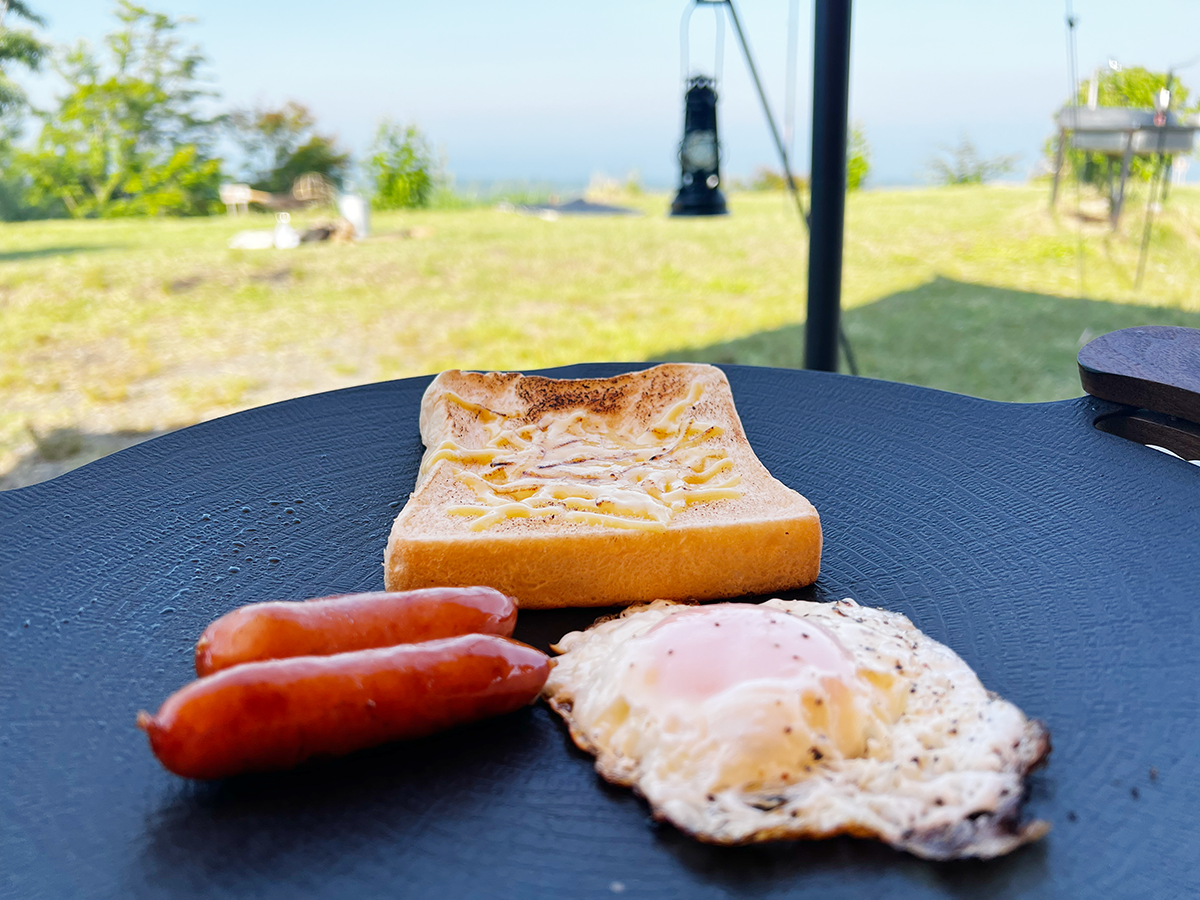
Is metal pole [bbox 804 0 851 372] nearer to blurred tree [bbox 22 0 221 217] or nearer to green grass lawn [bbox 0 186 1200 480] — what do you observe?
green grass lawn [bbox 0 186 1200 480]

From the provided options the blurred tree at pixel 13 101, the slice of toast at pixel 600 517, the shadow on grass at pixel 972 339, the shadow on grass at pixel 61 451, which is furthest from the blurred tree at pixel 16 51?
the slice of toast at pixel 600 517

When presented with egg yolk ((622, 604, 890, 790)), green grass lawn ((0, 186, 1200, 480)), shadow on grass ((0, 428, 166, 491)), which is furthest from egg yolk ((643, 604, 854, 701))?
green grass lawn ((0, 186, 1200, 480))

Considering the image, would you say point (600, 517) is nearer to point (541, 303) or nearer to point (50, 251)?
point (541, 303)

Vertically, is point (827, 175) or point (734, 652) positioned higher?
point (827, 175)

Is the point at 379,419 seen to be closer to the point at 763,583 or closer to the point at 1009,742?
the point at 763,583

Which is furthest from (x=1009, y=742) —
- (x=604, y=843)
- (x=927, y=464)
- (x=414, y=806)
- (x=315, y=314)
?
(x=315, y=314)

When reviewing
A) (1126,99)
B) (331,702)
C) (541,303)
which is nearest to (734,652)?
(331,702)

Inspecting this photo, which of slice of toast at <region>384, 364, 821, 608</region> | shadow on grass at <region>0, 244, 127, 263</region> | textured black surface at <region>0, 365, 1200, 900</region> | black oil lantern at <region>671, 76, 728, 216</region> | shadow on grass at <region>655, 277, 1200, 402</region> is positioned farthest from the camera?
shadow on grass at <region>0, 244, 127, 263</region>
